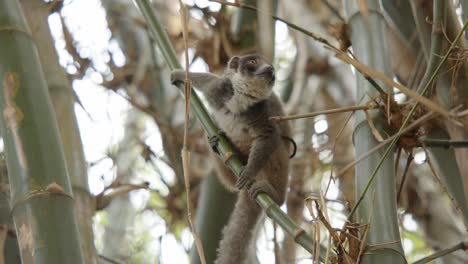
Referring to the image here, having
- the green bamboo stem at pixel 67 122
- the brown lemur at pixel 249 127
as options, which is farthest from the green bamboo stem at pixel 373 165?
the brown lemur at pixel 249 127

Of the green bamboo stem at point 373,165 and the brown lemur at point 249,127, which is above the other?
the brown lemur at point 249,127

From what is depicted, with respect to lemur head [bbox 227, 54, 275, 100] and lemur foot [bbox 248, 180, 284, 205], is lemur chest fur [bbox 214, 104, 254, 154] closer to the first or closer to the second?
lemur head [bbox 227, 54, 275, 100]

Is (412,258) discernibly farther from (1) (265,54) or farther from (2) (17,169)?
(2) (17,169)

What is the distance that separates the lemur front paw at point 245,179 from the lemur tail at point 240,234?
30 centimetres

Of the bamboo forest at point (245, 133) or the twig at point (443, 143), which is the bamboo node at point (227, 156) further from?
the twig at point (443, 143)

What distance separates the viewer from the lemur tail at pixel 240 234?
156 inches

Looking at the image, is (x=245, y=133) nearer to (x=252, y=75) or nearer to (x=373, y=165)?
(x=252, y=75)

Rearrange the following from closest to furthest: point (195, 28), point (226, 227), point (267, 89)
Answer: point (226, 227)
point (267, 89)
point (195, 28)

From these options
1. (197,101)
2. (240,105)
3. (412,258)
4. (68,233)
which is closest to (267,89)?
(240,105)

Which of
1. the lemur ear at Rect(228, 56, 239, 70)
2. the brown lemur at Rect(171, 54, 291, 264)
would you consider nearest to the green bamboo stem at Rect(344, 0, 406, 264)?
the brown lemur at Rect(171, 54, 291, 264)

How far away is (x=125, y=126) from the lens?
23.1ft

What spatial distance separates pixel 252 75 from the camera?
4.52 m

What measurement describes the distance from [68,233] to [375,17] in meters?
1.55

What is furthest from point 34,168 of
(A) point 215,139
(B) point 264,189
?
(B) point 264,189
